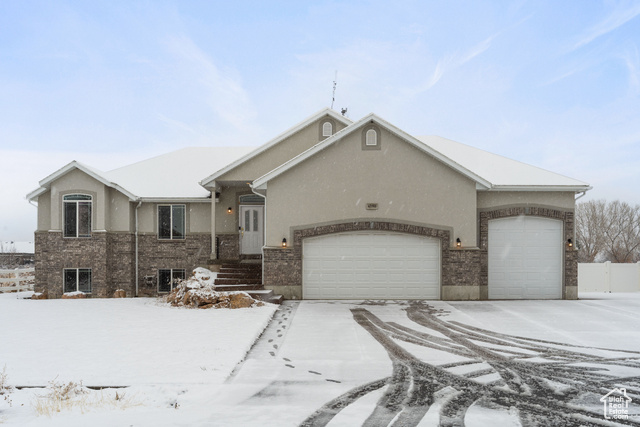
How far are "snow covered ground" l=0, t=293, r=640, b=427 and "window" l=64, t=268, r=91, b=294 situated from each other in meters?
5.67

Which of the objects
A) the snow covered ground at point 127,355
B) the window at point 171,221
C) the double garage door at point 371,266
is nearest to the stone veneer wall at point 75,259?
the window at point 171,221

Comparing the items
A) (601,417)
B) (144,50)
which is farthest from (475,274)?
(144,50)

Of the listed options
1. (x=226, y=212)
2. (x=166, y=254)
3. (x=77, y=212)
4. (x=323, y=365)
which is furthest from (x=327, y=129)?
(x=323, y=365)

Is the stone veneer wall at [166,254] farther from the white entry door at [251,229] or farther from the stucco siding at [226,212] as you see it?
the white entry door at [251,229]

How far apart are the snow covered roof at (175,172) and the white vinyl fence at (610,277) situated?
18042mm

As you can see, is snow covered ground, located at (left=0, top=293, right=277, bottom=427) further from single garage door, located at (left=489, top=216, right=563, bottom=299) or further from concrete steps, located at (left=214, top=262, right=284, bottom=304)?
single garage door, located at (left=489, top=216, right=563, bottom=299)

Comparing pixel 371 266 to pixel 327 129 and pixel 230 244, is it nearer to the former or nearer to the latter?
pixel 327 129

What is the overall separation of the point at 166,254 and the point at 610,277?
2079 cm

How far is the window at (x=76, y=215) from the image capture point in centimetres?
1873

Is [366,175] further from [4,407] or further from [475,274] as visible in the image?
[4,407]

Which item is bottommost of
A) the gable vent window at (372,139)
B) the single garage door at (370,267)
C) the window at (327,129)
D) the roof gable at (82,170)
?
the single garage door at (370,267)

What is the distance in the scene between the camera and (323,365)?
7637 millimetres

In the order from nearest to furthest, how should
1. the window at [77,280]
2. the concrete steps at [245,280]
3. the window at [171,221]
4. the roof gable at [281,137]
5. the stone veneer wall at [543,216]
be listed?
the concrete steps at [245,280]
the stone veneer wall at [543,216]
the roof gable at [281,137]
the window at [77,280]
the window at [171,221]

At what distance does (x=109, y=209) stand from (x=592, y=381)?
17.9m
